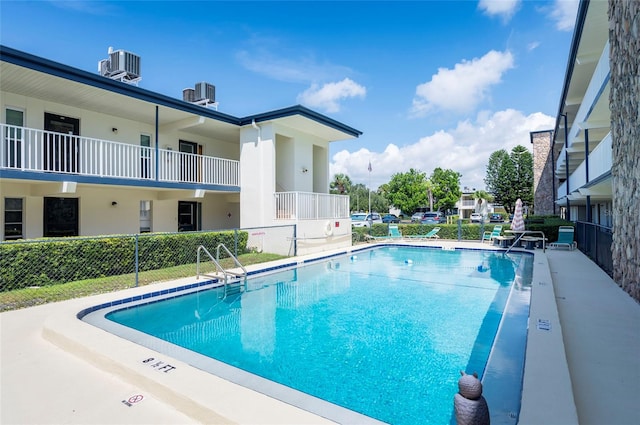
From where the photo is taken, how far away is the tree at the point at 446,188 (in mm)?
51053

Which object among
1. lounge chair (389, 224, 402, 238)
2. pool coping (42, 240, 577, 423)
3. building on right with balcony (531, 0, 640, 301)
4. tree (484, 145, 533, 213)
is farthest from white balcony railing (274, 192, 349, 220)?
tree (484, 145, 533, 213)

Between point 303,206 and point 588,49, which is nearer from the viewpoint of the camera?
point 588,49

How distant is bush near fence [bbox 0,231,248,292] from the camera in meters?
7.79

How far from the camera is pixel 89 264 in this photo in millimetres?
9016

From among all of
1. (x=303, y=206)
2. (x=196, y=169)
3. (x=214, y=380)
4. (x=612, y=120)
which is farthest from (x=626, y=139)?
(x=196, y=169)

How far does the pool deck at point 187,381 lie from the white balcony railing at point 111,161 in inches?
235

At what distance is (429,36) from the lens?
15477mm

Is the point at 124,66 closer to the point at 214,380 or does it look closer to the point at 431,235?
the point at 214,380

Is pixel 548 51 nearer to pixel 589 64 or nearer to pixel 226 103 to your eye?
pixel 589 64

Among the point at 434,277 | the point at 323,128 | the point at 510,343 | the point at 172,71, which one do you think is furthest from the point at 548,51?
the point at 172,71

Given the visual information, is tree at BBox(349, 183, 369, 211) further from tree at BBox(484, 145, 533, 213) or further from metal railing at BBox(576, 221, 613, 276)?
metal railing at BBox(576, 221, 613, 276)

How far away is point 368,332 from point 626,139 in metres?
6.76

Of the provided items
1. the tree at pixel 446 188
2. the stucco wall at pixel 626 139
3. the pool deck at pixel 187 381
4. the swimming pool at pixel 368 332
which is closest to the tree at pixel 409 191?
the tree at pixel 446 188

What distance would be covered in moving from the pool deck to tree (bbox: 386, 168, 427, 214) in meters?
44.8
